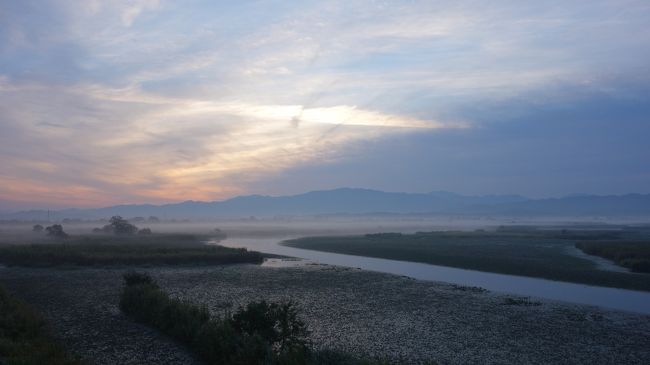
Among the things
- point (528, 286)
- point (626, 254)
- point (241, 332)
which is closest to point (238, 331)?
point (241, 332)

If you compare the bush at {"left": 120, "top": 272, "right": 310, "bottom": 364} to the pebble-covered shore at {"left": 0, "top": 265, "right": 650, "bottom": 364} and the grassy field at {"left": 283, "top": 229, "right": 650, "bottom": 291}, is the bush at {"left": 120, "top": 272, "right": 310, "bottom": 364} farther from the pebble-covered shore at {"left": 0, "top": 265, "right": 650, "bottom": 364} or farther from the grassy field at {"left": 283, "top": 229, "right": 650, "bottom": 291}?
the grassy field at {"left": 283, "top": 229, "right": 650, "bottom": 291}

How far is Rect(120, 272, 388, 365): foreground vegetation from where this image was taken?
542 inches

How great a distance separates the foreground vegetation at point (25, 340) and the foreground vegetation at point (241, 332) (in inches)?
160

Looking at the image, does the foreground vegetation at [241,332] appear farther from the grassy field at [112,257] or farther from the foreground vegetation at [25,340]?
the grassy field at [112,257]

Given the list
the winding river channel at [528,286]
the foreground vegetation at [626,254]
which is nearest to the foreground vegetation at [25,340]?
the winding river channel at [528,286]

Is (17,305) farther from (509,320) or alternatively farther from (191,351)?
(509,320)

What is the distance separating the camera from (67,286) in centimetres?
3450

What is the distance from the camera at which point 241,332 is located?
16.3 m

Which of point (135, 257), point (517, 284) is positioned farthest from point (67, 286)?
point (517, 284)

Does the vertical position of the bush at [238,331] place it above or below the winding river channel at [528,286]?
above

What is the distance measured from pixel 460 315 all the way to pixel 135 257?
37.8 meters

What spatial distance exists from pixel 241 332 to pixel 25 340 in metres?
7.43

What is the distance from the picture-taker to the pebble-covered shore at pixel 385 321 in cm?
1795

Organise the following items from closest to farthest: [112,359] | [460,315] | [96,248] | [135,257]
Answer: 1. [112,359]
2. [460,315]
3. [135,257]
4. [96,248]
